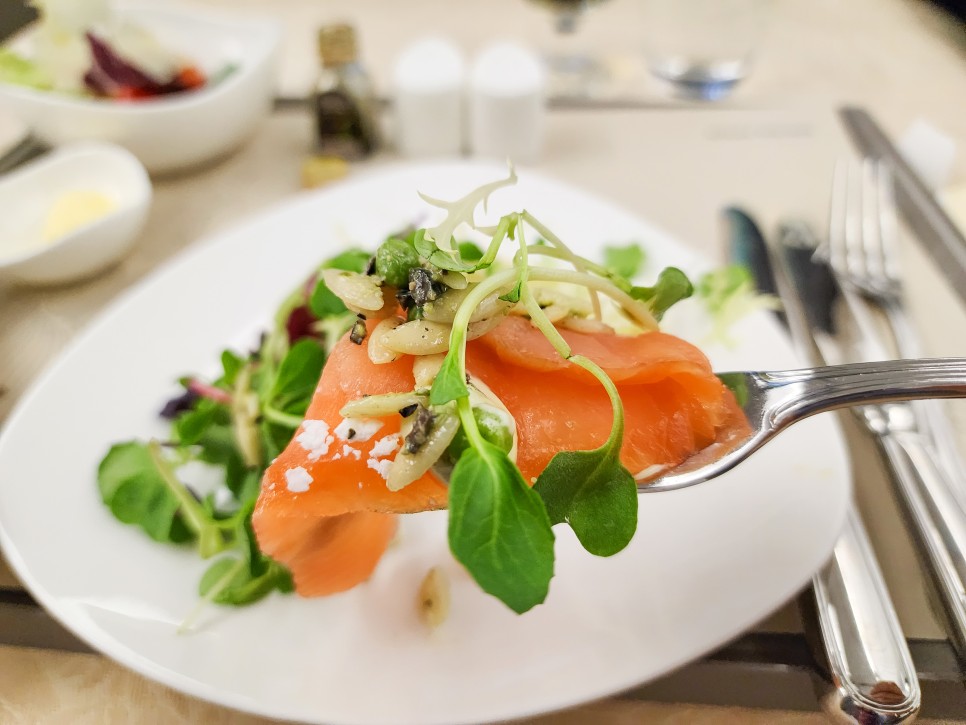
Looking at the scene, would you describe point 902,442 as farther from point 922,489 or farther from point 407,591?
point 407,591

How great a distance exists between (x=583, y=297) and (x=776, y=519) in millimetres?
397

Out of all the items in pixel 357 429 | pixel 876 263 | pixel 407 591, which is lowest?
pixel 407 591

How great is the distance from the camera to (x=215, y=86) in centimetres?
Answer: 176

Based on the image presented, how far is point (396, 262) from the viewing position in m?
0.72

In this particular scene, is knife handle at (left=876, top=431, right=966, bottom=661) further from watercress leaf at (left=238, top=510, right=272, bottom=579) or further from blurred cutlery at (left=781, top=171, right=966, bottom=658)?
watercress leaf at (left=238, top=510, right=272, bottom=579)

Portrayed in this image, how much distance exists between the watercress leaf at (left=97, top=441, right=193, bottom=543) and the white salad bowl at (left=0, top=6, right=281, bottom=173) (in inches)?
39.8

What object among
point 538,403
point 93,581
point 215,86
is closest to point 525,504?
point 538,403

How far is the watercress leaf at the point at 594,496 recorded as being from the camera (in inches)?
25.8

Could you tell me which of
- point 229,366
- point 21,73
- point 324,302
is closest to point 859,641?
point 324,302

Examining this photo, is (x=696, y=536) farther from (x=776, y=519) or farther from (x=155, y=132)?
(x=155, y=132)

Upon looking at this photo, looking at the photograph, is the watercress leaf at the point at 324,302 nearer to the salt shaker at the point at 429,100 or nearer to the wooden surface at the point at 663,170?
the wooden surface at the point at 663,170

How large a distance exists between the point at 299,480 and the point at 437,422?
173 millimetres

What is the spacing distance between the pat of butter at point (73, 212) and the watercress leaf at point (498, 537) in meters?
1.28

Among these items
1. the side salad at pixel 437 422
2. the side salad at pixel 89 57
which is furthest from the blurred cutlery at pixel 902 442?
the side salad at pixel 89 57
